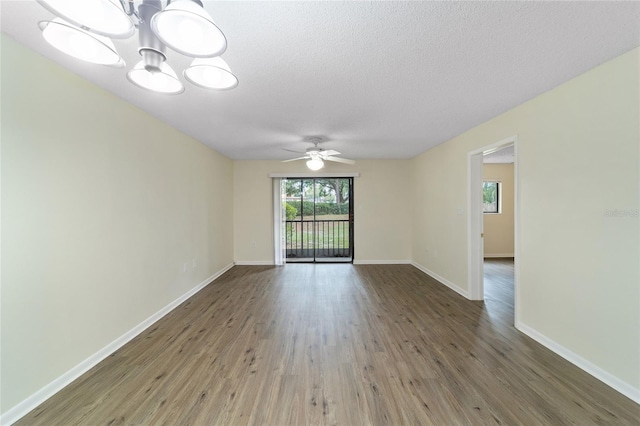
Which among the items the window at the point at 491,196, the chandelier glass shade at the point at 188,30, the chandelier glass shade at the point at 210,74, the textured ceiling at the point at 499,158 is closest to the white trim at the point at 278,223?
the chandelier glass shade at the point at 210,74

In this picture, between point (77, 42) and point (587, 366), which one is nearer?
point (77, 42)

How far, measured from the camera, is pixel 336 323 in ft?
8.98

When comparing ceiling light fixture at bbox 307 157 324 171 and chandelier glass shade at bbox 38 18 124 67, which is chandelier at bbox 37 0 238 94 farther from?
ceiling light fixture at bbox 307 157 324 171

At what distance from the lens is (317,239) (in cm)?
621

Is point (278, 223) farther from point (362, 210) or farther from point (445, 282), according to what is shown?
point (445, 282)

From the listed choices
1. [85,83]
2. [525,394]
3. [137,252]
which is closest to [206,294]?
[137,252]

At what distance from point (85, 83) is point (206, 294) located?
2.81 m

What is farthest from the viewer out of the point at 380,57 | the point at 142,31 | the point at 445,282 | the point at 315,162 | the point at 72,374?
the point at 445,282

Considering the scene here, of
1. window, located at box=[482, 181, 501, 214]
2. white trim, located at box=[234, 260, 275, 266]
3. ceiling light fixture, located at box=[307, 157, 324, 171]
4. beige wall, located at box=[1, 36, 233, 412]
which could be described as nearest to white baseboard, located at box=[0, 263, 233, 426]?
beige wall, located at box=[1, 36, 233, 412]

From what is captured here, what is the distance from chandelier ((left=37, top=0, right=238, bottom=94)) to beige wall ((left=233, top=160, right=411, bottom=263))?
4211 millimetres

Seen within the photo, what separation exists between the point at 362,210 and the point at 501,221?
3.51m

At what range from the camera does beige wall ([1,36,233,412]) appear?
1521 mm

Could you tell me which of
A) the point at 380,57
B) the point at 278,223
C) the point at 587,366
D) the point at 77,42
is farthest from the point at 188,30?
the point at 278,223

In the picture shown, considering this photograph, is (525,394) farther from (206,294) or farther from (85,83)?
(85,83)
